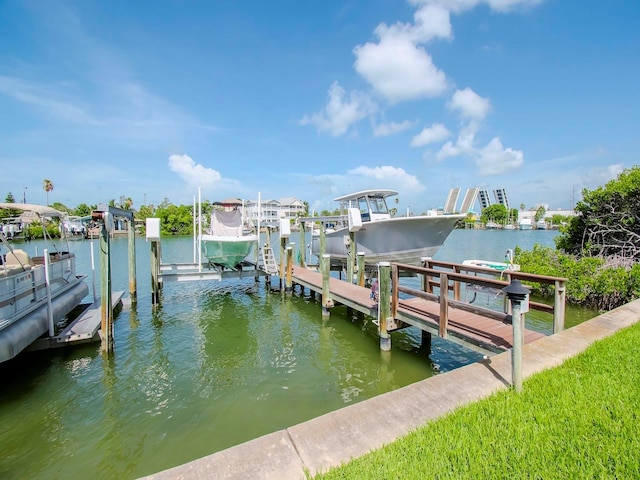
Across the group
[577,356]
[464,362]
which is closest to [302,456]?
[577,356]

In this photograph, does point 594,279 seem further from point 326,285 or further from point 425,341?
point 326,285

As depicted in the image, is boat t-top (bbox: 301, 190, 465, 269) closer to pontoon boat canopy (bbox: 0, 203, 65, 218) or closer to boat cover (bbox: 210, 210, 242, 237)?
boat cover (bbox: 210, 210, 242, 237)

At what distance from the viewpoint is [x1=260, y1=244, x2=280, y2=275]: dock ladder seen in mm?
14444

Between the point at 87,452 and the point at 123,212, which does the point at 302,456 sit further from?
the point at 123,212

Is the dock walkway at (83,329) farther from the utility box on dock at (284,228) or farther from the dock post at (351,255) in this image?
the dock post at (351,255)

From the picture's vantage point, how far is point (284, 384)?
6.66 meters

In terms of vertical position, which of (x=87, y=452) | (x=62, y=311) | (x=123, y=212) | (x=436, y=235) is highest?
(x=123, y=212)

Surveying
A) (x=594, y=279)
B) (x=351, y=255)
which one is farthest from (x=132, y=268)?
(x=594, y=279)

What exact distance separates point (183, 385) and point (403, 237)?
10280 millimetres

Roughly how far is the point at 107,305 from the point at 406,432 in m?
7.60

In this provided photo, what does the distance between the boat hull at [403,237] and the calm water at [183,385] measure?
14.3ft

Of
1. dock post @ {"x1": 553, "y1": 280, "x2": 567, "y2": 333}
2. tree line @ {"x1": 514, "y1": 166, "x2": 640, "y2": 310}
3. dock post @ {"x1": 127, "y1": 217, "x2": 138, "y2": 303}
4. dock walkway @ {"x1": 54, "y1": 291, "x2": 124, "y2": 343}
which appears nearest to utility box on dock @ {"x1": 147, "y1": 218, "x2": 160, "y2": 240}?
dock post @ {"x1": 127, "y1": 217, "x2": 138, "y2": 303}

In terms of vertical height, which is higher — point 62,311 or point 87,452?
point 62,311

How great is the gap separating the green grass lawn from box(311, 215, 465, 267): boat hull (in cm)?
1031
